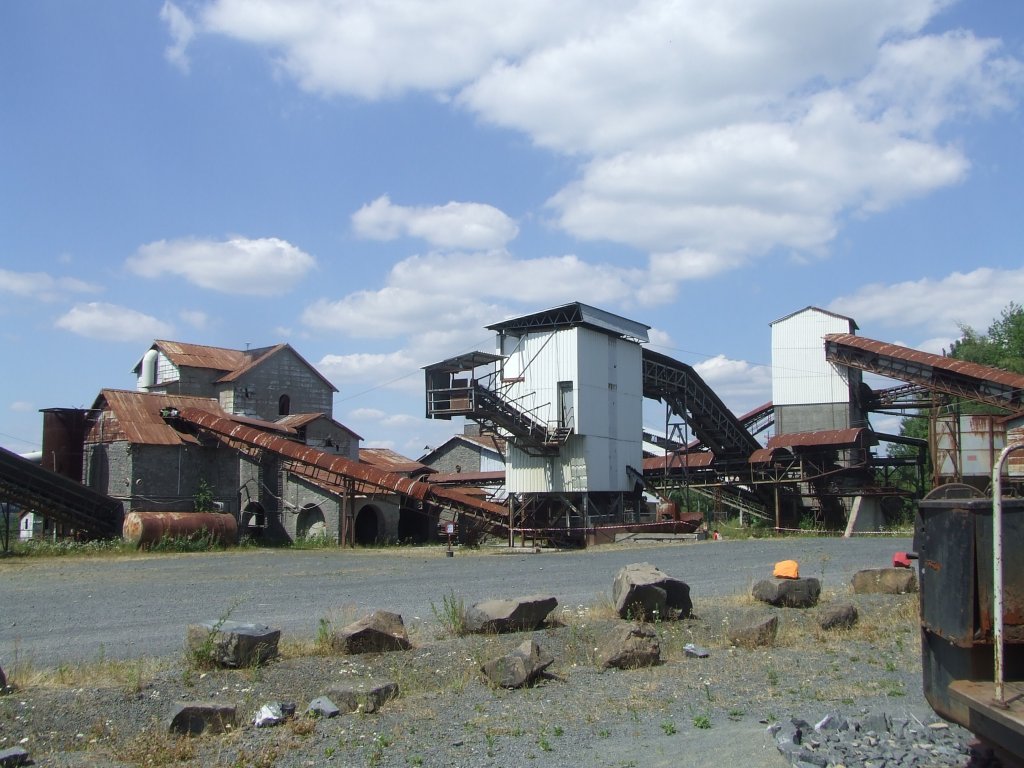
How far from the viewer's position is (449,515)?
37.9 meters

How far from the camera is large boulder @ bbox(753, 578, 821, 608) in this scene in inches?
543

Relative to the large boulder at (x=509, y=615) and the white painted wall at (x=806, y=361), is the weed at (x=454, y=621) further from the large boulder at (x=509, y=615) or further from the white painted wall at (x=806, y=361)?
the white painted wall at (x=806, y=361)

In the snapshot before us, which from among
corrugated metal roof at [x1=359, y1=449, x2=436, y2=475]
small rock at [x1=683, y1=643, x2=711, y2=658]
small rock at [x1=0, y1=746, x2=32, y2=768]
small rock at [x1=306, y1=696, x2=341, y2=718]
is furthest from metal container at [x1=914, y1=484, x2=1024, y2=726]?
corrugated metal roof at [x1=359, y1=449, x2=436, y2=475]

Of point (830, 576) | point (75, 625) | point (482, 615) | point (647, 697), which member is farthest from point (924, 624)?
point (830, 576)

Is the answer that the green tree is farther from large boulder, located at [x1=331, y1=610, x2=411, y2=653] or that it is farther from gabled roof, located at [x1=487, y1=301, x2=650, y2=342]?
large boulder, located at [x1=331, y1=610, x2=411, y2=653]

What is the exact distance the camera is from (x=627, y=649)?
980cm

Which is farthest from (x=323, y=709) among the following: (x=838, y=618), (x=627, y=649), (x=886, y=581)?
(x=886, y=581)

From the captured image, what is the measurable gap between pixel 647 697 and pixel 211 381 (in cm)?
4332

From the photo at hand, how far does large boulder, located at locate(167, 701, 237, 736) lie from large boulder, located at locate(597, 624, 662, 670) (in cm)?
407

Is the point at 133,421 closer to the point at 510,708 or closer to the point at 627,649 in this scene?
the point at 627,649

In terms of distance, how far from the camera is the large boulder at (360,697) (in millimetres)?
8062

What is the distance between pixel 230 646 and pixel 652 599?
5.67 metres

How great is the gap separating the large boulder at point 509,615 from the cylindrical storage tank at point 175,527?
75.8 feet

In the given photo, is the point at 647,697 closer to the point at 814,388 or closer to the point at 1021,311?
the point at 814,388
